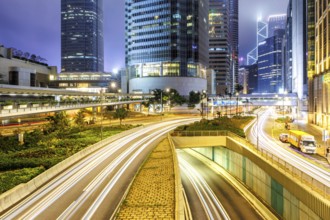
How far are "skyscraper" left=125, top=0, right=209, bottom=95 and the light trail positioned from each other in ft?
358

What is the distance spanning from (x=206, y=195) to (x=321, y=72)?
185 ft

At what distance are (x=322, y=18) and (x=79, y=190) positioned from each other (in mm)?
76271

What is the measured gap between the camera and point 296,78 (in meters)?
143

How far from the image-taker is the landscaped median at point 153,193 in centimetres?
1822

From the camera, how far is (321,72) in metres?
73.1

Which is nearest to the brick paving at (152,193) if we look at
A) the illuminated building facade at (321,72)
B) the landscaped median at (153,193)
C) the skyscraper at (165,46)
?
the landscaped median at (153,193)

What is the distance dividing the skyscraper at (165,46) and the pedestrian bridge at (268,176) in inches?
4122

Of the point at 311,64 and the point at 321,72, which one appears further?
the point at 311,64

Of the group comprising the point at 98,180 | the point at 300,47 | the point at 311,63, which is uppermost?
the point at 300,47

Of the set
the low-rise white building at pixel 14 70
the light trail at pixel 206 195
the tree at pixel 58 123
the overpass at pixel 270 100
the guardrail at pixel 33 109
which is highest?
the low-rise white building at pixel 14 70

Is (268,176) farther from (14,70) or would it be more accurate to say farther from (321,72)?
(14,70)

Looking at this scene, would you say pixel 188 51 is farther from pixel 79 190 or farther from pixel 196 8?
pixel 79 190

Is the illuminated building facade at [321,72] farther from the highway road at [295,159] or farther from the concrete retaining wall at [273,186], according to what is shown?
the concrete retaining wall at [273,186]

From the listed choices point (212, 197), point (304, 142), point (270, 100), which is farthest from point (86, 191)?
point (270, 100)
